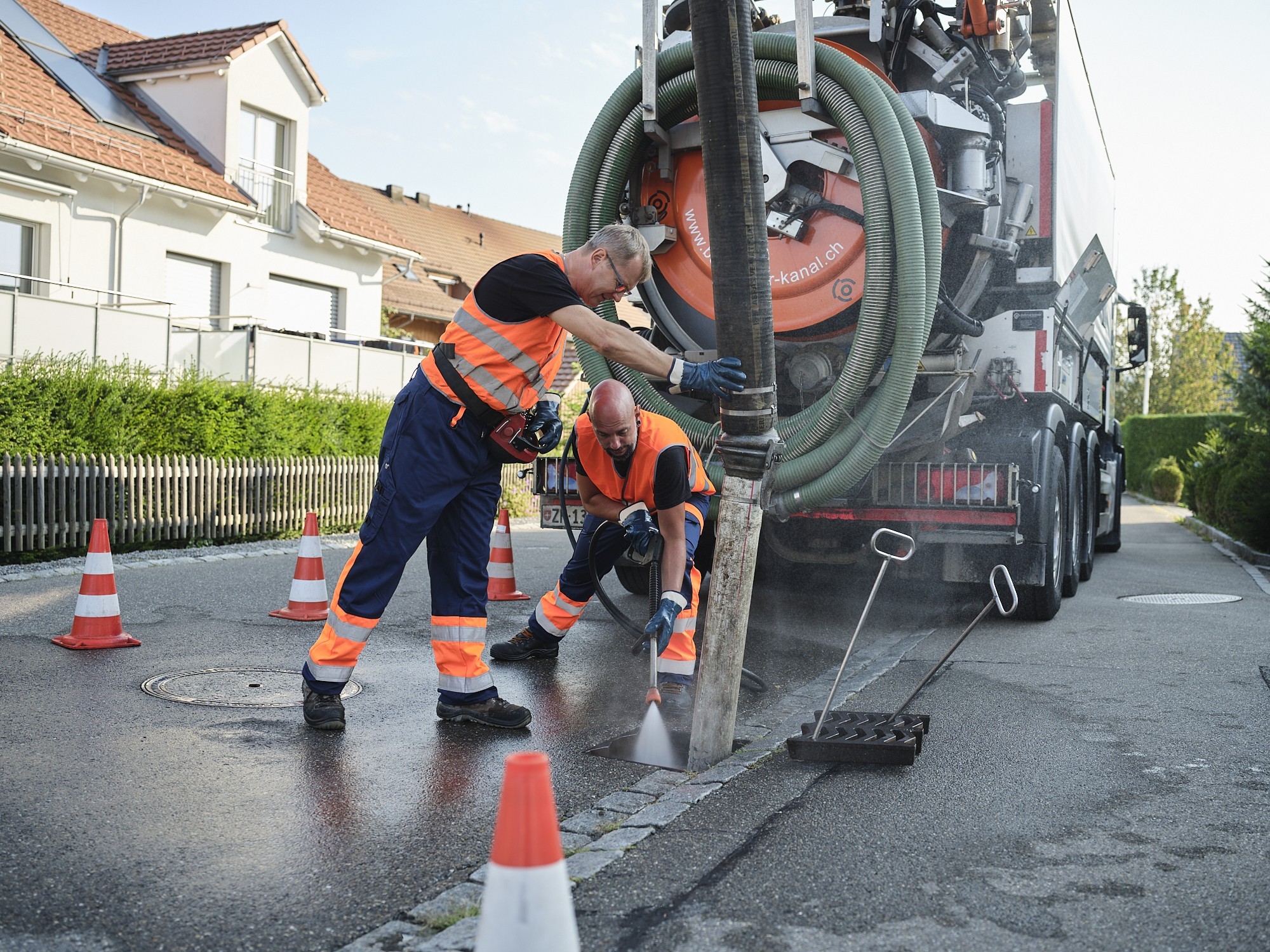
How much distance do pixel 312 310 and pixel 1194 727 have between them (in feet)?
56.5

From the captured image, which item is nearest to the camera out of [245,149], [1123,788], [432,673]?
[1123,788]

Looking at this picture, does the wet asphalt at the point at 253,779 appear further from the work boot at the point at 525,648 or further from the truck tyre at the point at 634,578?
the truck tyre at the point at 634,578

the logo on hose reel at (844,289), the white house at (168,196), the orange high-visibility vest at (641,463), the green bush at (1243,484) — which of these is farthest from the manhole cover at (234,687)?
the green bush at (1243,484)

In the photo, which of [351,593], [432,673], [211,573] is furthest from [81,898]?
[211,573]

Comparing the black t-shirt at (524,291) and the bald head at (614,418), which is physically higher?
the black t-shirt at (524,291)

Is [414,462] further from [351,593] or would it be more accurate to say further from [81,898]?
[81,898]

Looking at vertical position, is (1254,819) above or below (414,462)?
below

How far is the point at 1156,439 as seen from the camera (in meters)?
29.3

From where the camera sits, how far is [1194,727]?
440 centimetres

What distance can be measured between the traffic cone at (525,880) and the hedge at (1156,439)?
25.9 meters

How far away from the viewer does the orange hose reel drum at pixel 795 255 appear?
5902mm

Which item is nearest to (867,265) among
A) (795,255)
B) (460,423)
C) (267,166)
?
(795,255)

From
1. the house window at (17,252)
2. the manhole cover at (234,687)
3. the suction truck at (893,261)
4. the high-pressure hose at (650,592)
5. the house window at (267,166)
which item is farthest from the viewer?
the house window at (267,166)

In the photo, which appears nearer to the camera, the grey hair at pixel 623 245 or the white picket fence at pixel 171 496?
the grey hair at pixel 623 245
